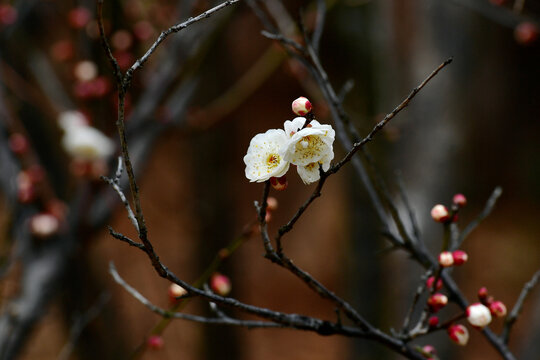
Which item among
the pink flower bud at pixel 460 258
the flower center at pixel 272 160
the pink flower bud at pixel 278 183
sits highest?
the flower center at pixel 272 160

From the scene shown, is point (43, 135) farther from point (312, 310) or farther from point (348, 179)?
point (312, 310)

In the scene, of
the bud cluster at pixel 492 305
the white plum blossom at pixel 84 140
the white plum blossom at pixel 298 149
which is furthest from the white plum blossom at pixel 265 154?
the white plum blossom at pixel 84 140

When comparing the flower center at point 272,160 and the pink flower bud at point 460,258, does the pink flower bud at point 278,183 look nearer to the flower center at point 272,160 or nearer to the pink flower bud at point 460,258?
the flower center at point 272,160

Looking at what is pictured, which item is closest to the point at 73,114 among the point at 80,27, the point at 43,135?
the point at 80,27

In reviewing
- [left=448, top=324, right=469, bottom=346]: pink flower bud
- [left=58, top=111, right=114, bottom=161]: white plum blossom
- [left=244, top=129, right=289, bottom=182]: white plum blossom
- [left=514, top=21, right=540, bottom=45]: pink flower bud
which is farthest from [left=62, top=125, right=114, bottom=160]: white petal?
[left=514, top=21, right=540, bottom=45]: pink flower bud

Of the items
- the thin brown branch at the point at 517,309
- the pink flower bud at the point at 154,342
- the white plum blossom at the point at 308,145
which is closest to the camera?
the white plum blossom at the point at 308,145

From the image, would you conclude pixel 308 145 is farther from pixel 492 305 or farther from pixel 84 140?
pixel 84 140
